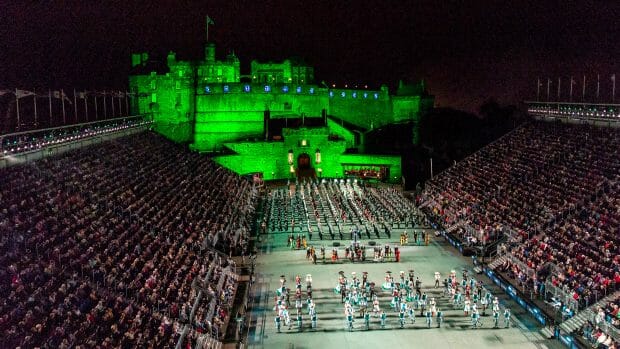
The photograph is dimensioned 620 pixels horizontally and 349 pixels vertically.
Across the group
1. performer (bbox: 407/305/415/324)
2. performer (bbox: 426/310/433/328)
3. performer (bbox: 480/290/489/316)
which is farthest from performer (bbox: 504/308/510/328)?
performer (bbox: 407/305/415/324)

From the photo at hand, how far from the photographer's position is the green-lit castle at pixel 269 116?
78875mm

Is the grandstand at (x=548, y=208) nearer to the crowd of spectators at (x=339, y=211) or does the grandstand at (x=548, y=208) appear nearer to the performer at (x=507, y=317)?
the performer at (x=507, y=317)

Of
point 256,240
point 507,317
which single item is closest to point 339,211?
point 256,240

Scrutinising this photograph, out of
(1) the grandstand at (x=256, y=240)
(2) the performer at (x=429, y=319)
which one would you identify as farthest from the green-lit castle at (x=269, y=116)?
(2) the performer at (x=429, y=319)

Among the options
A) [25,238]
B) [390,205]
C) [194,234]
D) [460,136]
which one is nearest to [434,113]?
[460,136]

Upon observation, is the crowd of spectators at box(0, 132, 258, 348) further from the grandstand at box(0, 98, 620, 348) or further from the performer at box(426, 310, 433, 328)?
the performer at box(426, 310, 433, 328)

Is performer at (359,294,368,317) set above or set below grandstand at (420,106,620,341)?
below

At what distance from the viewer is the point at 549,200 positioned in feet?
138

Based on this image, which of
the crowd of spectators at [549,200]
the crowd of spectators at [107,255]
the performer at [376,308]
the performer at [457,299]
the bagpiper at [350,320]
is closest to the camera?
the crowd of spectators at [107,255]

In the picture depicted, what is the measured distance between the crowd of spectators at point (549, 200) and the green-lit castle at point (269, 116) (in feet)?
65.1

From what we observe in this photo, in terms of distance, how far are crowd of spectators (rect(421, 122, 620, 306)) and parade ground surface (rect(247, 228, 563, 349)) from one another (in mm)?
3194

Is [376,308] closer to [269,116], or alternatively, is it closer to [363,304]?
[363,304]

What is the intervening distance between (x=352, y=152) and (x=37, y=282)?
59430 mm

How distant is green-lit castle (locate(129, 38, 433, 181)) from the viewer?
78875 millimetres
